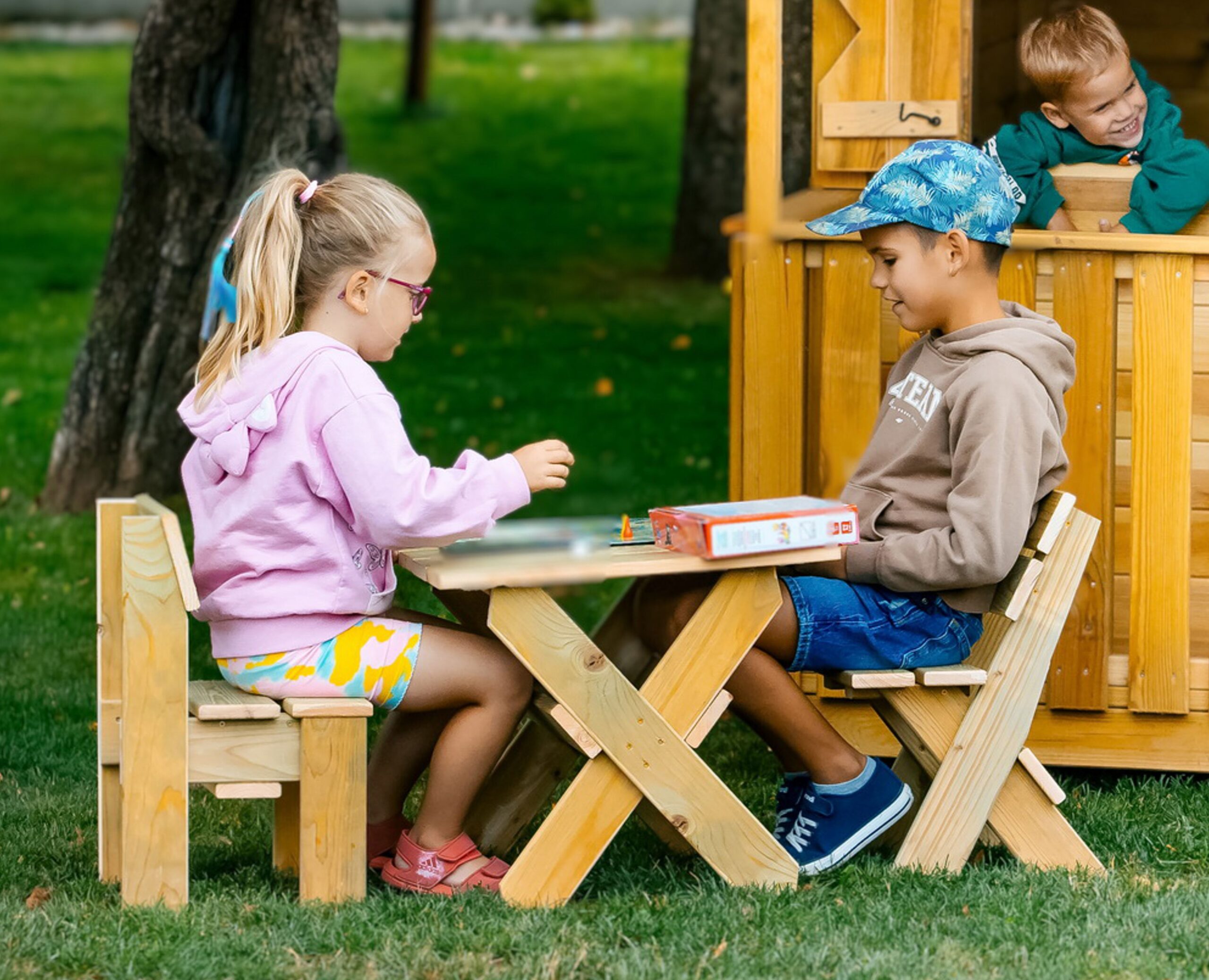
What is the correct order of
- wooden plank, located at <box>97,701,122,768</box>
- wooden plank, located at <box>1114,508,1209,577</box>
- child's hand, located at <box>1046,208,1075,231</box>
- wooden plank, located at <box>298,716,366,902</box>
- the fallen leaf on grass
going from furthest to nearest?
child's hand, located at <box>1046,208,1075,231</box>
wooden plank, located at <box>1114,508,1209,577</box>
wooden plank, located at <box>97,701,122,768</box>
the fallen leaf on grass
wooden plank, located at <box>298,716,366,902</box>

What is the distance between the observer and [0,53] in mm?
20078

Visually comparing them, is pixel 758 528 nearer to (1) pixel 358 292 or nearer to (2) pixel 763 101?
(1) pixel 358 292

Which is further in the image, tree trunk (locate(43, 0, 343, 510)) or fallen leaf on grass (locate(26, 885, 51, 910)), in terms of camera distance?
tree trunk (locate(43, 0, 343, 510))

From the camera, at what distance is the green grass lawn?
126 inches

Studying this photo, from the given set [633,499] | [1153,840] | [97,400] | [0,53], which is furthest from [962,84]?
[0,53]

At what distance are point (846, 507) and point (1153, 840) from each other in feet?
4.00

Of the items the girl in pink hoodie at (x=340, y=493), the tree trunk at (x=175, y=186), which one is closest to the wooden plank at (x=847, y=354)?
the girl in pink hoodie at (x=340, y=493)

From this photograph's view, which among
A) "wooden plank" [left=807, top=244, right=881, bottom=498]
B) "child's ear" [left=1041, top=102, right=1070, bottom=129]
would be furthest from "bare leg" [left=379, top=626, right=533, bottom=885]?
"child's ear" [left=1041, top=102, right=1070, bottom=129]

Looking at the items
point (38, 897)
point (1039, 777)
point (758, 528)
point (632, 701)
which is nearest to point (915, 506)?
point (758, 528)

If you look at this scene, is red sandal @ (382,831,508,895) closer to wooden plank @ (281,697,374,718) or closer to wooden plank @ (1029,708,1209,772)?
wooden plank @ (281,697,374,718)

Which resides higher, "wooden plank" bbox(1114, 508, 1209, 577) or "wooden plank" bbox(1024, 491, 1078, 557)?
"wooden plank" bbox(1024, 491, 1078, 557)

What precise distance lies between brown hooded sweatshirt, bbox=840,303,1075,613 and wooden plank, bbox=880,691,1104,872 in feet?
0.74

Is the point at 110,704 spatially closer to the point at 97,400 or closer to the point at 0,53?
the point at 97,400

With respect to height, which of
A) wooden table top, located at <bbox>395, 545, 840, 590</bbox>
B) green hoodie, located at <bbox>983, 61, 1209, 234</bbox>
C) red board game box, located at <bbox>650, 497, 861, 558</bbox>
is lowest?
wooden table top, located at <bbox>395, 545, 840, 590</bbox>
